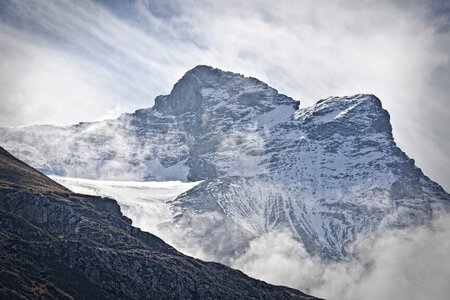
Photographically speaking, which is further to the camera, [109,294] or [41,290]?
[109,294]

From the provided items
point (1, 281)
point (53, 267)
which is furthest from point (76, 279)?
point (1, 281)

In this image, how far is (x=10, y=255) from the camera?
19362 cm

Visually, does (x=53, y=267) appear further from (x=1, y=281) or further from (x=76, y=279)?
(x=1, y=281)

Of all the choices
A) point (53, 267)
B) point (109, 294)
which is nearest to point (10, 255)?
point (53, 267)

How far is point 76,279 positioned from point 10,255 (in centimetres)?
1919

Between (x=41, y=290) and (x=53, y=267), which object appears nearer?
(x=41, y=290)

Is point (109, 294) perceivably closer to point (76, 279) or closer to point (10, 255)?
point (76, 279)

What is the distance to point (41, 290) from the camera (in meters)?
184

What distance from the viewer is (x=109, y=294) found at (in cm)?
19800

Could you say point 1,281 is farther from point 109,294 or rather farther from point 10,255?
point 109,294

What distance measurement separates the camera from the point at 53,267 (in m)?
198

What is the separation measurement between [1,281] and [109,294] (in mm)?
31443

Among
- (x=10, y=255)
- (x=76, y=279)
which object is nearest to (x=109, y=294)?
(x=76, y=279)

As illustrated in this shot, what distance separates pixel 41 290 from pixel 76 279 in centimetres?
1470
